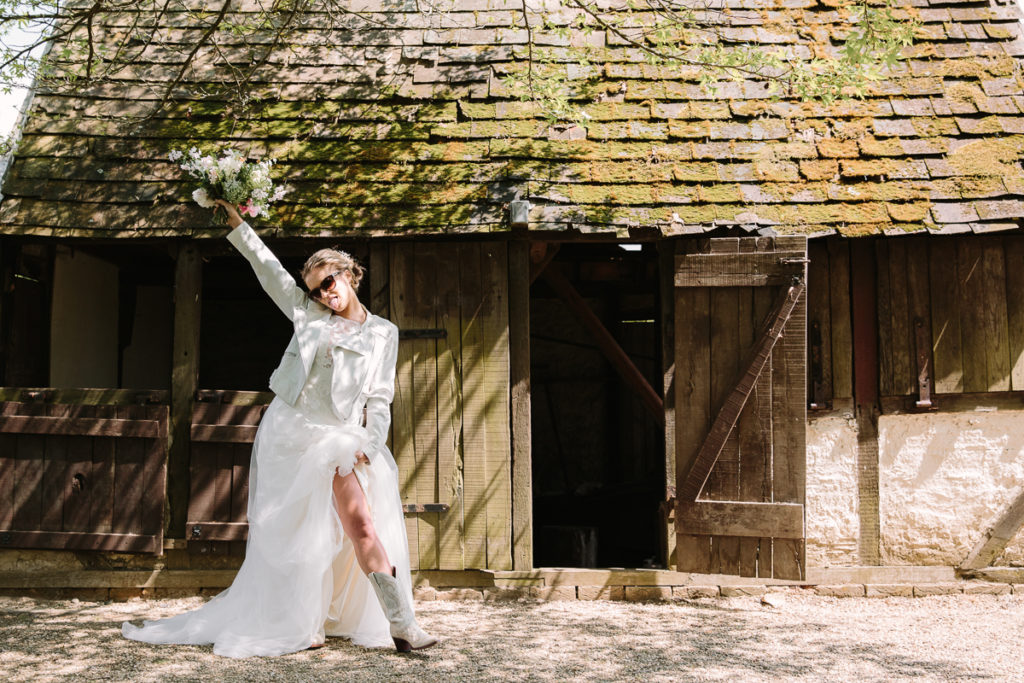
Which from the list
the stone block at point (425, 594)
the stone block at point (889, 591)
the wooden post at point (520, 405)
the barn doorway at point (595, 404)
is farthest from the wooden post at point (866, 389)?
the stone block at point (425, 594)

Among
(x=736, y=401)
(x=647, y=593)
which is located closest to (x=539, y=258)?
(x=736, y=401)

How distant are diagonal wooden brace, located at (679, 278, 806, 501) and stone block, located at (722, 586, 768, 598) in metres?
0.81

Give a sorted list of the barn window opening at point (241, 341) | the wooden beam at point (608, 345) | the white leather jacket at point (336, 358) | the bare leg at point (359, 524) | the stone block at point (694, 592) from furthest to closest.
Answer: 1. the barn window opening at point (241, 341)
2. the wooden beam at point (608, 345)
3. the stone block at point (694, 592)
4. the white leather jacket at point (336, 358)
5. the bare leg at point (359, 524)

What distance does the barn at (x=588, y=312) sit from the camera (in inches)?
214

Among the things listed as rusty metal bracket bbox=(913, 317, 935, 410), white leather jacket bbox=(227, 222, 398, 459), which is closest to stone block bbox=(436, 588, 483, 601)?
white leather jacket bbox=(227, 222, 398, 459)

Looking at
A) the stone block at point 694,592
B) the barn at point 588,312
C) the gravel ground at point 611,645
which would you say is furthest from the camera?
the stone block at point 694,592

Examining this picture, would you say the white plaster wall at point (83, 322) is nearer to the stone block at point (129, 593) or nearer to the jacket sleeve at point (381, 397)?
the stone block at point (129, 593)

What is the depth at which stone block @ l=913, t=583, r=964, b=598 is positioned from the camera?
226 inches

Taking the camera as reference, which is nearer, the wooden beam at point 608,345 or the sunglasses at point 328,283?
the sunglasses at point 328,283

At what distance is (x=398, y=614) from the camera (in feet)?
13.6

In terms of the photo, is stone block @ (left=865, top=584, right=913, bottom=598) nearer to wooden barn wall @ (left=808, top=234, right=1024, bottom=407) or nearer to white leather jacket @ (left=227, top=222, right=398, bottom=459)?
wooden barn wall @ (left=808, top=234, right=1024, bottom=407)

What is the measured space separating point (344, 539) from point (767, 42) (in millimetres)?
4516

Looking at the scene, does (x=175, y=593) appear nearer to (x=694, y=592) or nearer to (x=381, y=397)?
(x=381, y=397)

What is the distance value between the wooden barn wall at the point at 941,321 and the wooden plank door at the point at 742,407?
2.20ft
